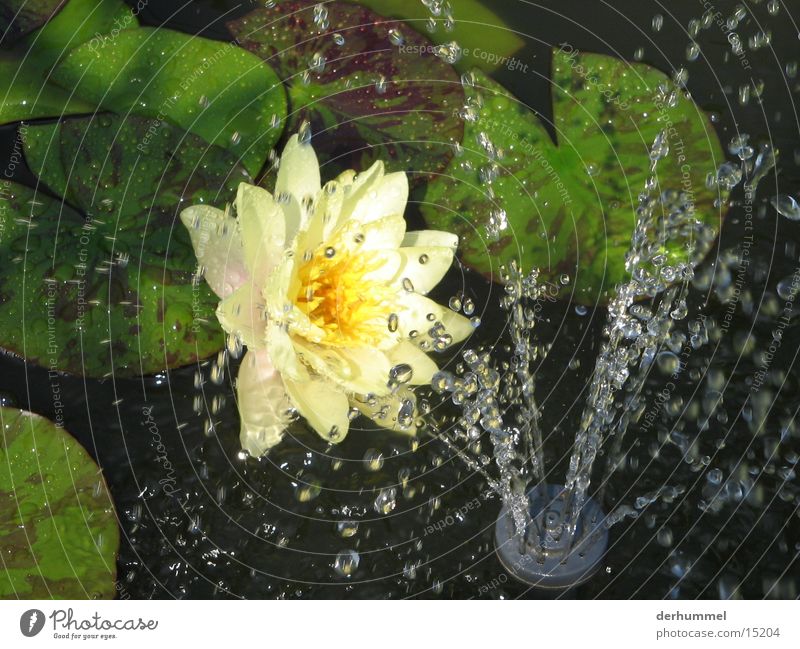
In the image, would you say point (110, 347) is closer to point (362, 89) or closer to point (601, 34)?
point (362, 89)

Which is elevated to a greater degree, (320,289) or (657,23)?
(657,23)

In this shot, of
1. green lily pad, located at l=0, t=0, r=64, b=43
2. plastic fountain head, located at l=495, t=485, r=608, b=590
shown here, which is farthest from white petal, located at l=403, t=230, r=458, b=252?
green lily pad, located at l=0, t=0, r=64, b=43

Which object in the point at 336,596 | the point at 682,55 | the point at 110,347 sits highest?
the point at 682,55

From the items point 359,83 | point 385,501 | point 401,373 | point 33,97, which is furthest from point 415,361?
point 33,97

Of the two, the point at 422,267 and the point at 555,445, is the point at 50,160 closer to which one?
the point at 422,267

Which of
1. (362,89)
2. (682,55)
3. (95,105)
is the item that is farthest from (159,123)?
(682,55)

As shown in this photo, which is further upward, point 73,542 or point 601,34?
point 601,34

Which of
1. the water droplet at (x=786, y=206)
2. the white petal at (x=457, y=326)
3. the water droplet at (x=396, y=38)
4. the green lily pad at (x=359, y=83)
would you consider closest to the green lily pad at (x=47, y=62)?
the green lily pad at (x=359, y=83)
